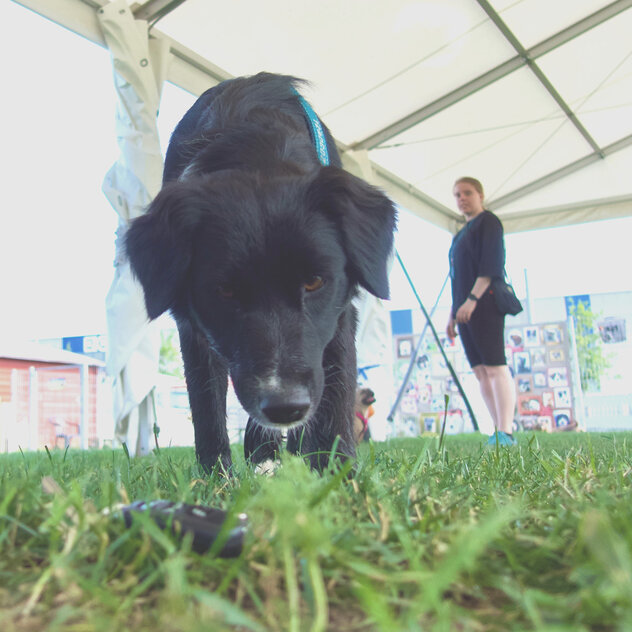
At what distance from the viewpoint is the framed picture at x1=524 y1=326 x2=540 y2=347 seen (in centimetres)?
1138

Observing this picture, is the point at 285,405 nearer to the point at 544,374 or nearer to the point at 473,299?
the point at 473,299

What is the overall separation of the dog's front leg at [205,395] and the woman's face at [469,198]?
332 centimetres

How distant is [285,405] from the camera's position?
1487mm

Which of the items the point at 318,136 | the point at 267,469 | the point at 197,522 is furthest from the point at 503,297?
the point at 197,522

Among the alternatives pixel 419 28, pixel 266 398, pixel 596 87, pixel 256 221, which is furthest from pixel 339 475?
pixel 596 87

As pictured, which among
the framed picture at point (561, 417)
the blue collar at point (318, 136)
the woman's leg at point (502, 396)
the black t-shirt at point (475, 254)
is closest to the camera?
the blue collar at point (318, 136)

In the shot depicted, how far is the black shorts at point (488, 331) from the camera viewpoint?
4.50 metres

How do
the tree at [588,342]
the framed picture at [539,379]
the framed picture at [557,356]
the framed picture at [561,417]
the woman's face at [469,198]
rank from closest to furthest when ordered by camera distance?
the woman's face at [469,198] → the framed picture at [557,356] → the framed picture at [561,417] → the framed picture at [539,379] → the tree at [588,342]

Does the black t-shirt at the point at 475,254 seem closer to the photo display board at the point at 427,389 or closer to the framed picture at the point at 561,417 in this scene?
the photo display board at the point at 427,389

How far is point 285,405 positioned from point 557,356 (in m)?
10.8

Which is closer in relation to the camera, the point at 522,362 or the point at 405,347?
the point at 522,362

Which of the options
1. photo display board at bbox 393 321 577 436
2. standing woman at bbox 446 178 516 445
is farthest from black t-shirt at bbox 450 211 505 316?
photo display board at bbox 393 321 577 436

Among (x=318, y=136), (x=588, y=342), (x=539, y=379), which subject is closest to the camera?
(x=318, y=136)

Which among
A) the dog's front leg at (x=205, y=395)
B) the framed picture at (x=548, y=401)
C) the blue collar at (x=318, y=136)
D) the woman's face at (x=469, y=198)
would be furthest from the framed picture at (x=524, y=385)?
the dog's front leg at (x=205, y=395)
